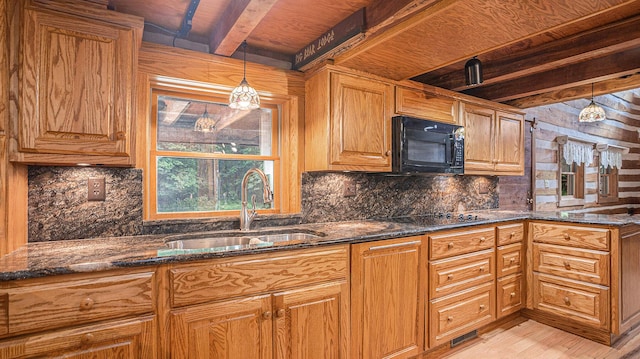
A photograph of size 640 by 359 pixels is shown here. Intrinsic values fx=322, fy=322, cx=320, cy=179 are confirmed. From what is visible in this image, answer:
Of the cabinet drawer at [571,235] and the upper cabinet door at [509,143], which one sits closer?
the cabinet drawer at [571,235]

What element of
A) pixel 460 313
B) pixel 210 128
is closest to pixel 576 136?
pixel 460 313

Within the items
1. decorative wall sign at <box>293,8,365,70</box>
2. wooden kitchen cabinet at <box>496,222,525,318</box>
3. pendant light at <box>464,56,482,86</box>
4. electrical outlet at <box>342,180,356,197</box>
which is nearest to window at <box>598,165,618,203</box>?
wooden kitchen cabinet at <box>496,222,525,318</box>

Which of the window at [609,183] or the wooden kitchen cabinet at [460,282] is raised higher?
the window at [609,183]

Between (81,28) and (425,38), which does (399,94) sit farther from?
(81,28)

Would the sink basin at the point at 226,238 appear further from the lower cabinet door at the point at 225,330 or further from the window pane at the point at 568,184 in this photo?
the window pane at the point at 568,184

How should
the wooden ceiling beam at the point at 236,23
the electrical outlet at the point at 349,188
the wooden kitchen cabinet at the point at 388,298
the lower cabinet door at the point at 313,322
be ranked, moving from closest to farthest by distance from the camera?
the wooden ceiling beam at the point at 236,23 → the lower cabinet door at the point at 313,322 → the wooden kitchen cabinet at the point at 388,298 → the electrical outlet at the point at 349,188

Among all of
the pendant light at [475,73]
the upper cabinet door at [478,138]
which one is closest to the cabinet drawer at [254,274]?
the pendant light at [475,73]

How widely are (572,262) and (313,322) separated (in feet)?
7.83

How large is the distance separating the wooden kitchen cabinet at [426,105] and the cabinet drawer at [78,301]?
2.17 metres

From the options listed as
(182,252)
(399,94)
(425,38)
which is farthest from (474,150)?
(182,252)

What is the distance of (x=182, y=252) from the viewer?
1.56 metres

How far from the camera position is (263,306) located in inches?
66.5

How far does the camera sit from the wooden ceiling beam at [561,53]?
7.14 feet

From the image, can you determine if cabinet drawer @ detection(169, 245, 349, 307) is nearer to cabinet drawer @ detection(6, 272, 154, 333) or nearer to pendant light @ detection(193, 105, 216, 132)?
cabinet drawer @ detection(6, 272, 154, 333)
